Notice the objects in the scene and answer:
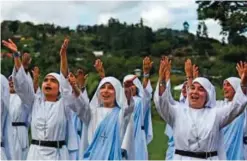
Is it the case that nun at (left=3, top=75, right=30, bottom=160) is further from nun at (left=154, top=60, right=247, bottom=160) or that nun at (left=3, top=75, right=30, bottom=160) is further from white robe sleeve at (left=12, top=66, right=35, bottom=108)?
nun at (left=154, top=60, right=247, bottom=160)

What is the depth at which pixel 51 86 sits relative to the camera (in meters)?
7.25

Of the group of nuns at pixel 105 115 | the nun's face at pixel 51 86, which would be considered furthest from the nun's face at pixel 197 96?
the nun's face at pixel 51 86

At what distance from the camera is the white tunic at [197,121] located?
6312 mm

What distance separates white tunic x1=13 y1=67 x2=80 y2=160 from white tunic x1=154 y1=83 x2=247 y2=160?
3.73ft

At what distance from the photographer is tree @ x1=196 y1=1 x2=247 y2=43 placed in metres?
16.7

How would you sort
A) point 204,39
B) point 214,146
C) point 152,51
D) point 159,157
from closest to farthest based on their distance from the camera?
point 214,146 → point 159,157 → point 204,39 → point 152,51

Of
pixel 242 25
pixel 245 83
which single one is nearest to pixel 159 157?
pixel 242 25

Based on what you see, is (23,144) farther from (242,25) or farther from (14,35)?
(14,35)

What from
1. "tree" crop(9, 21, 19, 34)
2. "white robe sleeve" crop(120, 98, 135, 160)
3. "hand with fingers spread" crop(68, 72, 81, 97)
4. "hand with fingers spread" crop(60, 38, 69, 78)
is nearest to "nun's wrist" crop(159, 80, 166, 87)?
"white robe sleeve" crop(120, 98, 135, 160)

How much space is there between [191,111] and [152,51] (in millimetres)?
28291

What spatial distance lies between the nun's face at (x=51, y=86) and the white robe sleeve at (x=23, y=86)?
0.54 feet

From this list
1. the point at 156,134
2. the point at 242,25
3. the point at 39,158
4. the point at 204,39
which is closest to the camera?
the point at 39,158

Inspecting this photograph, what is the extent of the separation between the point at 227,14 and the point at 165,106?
11.2 metres

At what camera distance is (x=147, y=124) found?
35.1 feet
